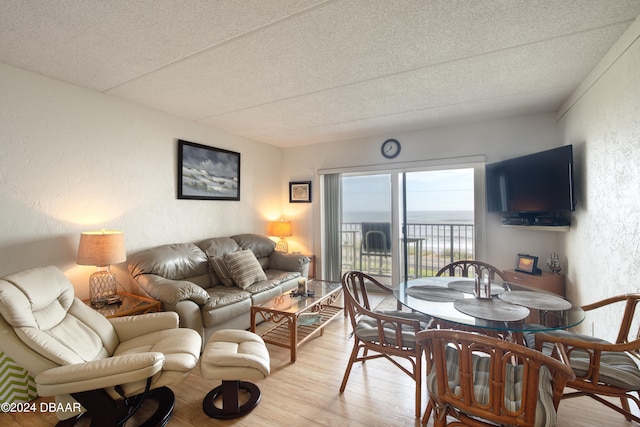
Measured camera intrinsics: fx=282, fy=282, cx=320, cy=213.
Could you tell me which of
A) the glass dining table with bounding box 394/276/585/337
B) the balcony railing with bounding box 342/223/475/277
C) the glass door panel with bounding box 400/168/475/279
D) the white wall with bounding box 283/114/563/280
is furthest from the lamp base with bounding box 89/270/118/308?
the glass door panel with bounding box 400/168/475/279

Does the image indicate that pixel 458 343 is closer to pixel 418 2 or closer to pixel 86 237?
pixel 418 2

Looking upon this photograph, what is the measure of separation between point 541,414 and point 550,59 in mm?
Answer: 2404

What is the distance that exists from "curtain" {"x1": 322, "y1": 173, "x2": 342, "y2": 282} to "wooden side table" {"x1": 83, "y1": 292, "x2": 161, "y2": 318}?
A: 9.38 feet

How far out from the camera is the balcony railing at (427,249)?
182 inches

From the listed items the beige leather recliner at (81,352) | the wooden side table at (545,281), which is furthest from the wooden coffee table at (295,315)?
the wooden side table at (545,281)

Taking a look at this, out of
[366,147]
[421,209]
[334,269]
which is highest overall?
[366,147]

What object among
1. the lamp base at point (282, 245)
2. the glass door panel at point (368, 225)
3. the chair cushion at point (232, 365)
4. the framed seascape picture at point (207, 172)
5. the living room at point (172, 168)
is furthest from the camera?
the lamp base at point (282, 245)

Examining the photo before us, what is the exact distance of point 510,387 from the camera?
136 cm

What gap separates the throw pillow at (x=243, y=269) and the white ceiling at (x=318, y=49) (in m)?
1.72

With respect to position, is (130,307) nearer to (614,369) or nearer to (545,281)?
(614,369)

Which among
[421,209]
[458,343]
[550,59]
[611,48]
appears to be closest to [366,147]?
[421,209]

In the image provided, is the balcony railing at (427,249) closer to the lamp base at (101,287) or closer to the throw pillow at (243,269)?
the throw pillow at (243,269)

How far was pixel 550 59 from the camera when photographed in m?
2.16

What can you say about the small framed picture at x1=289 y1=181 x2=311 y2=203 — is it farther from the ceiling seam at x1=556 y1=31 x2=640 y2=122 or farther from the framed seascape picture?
the ceiling seam at x1=556 y1=31 x2=640 y2=122
